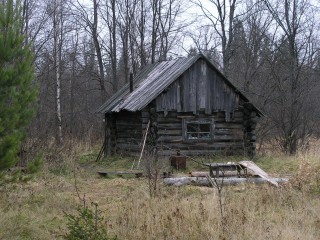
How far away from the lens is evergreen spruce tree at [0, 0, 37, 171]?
7551mm

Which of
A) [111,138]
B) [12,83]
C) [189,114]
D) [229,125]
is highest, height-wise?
[12,83]

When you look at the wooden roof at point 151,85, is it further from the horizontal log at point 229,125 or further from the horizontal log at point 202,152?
the horizontal log at point 202,152

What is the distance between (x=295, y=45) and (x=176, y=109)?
28.7 ft

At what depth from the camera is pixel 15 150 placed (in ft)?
24.9

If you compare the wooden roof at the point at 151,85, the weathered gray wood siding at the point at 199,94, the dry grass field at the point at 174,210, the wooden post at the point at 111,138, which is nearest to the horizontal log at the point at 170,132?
the weathered gray wood siding at the point at 199,94

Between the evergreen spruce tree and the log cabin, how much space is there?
31.2ft

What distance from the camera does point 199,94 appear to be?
61.2 feet

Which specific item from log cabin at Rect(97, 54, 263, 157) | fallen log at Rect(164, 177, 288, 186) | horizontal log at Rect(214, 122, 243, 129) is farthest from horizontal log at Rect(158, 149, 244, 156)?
fallen log at Rect(164, 177, 288, 186)

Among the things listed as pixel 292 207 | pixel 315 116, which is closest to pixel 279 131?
pixel 315 116

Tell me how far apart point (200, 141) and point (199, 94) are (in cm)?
188

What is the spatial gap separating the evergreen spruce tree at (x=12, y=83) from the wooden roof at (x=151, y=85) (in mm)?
9297

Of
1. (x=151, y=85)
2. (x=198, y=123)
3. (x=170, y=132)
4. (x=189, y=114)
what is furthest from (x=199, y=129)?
(x=151, y=85)

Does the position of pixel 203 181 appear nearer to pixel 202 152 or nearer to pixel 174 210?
pixel 174 210

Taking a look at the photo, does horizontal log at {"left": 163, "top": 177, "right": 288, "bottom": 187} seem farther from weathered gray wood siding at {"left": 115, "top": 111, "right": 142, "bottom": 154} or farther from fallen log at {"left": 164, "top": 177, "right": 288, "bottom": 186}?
weathered gray wood siding at {"left": 115, "top": 111, "right": 142, "bottom": 154}
